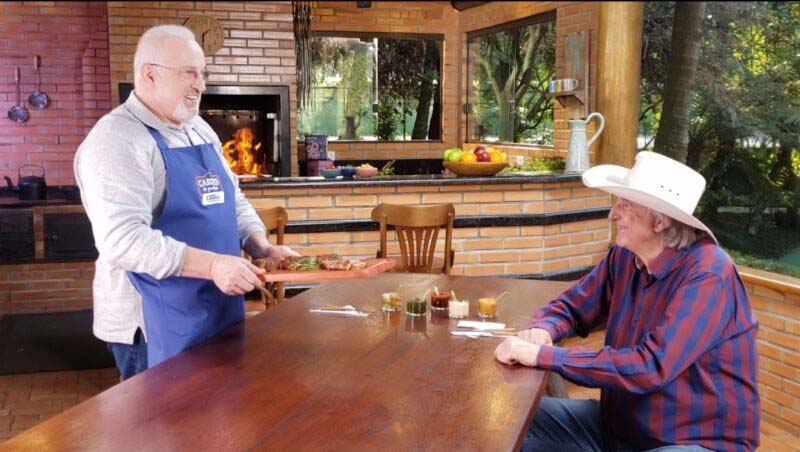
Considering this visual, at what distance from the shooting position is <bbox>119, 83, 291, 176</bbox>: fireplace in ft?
23.8

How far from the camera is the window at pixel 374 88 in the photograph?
27.7ft

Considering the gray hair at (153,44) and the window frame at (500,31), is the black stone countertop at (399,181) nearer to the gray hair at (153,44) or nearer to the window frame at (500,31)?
the window frame at (500,31)

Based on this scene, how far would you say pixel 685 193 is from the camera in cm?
205

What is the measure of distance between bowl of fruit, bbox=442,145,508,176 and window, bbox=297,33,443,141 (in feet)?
12.3

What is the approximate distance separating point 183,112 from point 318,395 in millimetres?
935

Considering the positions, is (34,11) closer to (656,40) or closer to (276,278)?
(276,278)

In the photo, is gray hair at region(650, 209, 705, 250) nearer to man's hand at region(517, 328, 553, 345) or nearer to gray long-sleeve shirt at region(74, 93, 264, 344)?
man's hand at region(517, 328, 553, 345)

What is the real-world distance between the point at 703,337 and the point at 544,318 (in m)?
0.53

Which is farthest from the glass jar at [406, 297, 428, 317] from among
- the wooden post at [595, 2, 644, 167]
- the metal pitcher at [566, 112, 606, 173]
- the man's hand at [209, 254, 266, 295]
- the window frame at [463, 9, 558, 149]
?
the window frame at [463, 9, 558, 149]

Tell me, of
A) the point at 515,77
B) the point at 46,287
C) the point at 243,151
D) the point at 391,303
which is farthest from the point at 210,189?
the point at 515,77

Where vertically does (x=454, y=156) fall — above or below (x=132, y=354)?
above

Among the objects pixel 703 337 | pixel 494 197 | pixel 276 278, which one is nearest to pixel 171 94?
pixel 276 278

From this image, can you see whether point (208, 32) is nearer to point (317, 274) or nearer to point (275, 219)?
point (275, 219)

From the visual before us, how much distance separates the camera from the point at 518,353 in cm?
210
